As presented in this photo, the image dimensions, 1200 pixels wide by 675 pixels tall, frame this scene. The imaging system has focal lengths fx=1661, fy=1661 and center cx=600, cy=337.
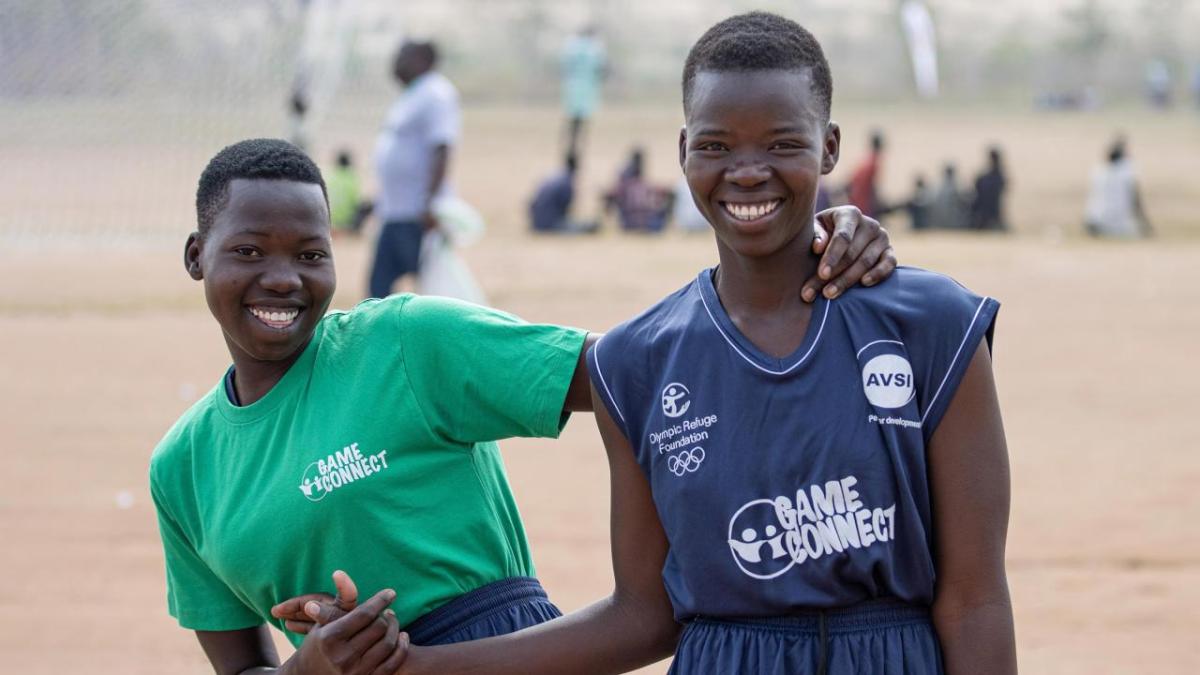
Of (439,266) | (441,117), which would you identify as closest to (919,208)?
(439,266)

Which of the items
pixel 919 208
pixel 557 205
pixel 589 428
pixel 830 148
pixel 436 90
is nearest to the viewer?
pixel 830 148

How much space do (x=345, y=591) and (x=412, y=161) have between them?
8233mm

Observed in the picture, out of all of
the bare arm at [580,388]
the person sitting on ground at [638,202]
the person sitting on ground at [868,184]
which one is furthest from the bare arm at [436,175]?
the person sitting on ground at [868,184]

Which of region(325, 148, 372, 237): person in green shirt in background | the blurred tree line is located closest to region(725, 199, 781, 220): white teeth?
the blurred tree line

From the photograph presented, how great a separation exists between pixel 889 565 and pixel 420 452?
0.89 meters

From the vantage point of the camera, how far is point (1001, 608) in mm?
2516

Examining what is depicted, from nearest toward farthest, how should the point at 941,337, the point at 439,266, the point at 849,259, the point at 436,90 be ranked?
the point at 941,337, the point at 849,259, the point at 436,90, the point at 439,266

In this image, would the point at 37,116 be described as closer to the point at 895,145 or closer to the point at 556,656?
the point at 895,145

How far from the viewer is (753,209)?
102 inches

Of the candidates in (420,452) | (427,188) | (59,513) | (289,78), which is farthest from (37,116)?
(420,452)

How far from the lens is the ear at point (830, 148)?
2693 millimetres

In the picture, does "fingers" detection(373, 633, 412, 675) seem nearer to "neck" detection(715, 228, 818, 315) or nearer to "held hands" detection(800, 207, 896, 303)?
"neck" detection(715, 228, 818, 315)

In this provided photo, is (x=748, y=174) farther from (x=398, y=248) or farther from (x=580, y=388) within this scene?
(x=398, y=248)

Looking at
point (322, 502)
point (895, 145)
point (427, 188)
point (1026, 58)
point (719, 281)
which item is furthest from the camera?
point (1026, 58)
